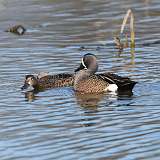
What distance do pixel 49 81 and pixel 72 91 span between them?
0.55m

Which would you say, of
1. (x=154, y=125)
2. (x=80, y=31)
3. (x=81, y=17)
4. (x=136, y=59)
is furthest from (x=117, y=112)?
(x=81, y=17)

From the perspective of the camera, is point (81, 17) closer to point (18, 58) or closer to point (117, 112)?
point (18, 58)

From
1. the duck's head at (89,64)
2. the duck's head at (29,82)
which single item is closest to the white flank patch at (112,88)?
the duck's head at (89,64)

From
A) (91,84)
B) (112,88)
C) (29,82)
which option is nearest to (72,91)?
(91,84)

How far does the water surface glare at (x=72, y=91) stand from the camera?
402 inches

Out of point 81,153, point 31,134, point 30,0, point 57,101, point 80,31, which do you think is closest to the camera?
point 81,153

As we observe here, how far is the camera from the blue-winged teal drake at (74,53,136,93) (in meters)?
14.1

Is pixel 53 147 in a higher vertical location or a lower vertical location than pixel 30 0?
lower

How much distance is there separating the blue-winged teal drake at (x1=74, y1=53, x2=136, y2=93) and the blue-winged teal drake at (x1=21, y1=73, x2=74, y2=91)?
0.20 meters

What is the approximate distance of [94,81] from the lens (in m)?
14.6

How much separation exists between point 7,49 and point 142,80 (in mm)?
4508

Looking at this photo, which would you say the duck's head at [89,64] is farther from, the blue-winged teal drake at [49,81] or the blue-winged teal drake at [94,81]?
the blue-winged teal drake at [49,81]

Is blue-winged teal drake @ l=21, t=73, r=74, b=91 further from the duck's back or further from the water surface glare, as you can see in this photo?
the duck's back

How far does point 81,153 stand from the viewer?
9812mm
